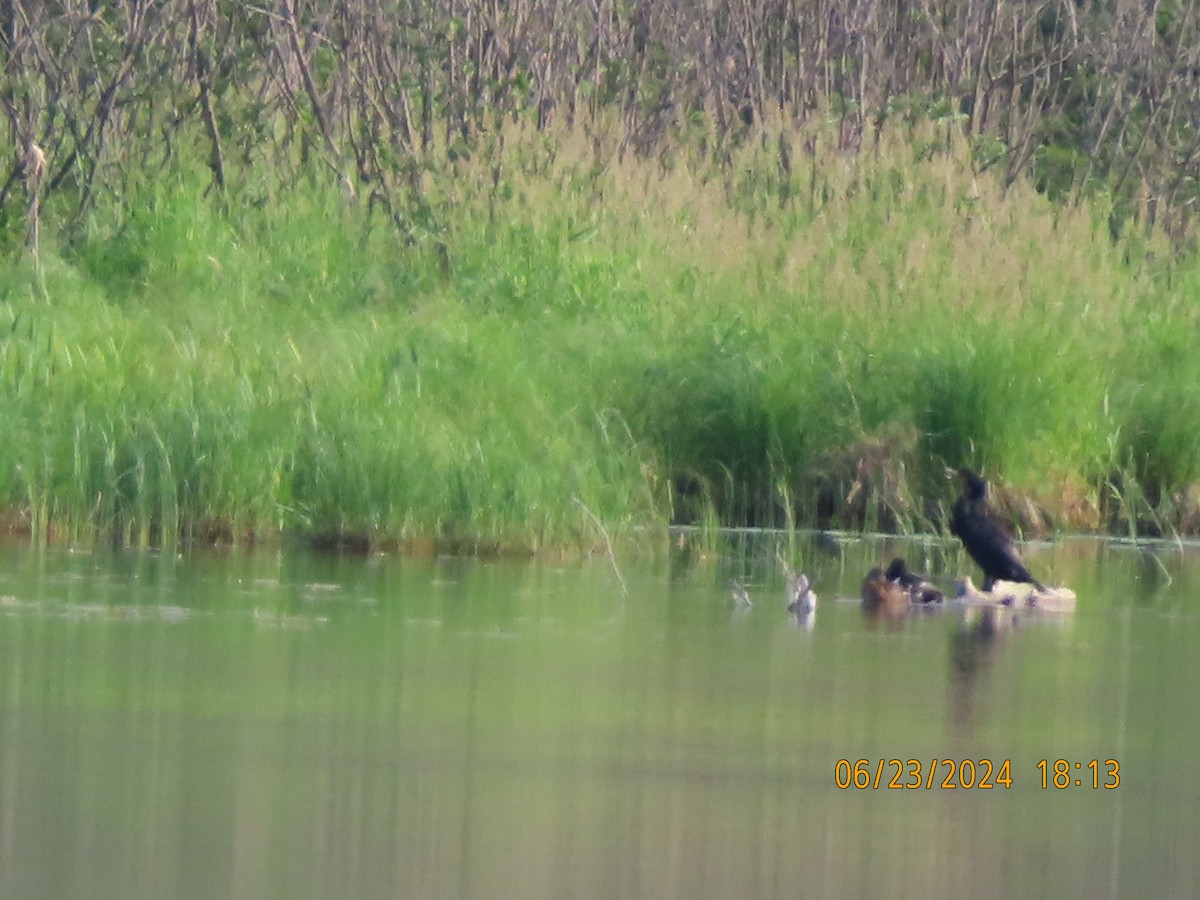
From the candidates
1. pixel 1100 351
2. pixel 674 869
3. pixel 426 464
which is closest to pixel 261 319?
pixel 426 464

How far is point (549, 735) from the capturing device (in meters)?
6.85

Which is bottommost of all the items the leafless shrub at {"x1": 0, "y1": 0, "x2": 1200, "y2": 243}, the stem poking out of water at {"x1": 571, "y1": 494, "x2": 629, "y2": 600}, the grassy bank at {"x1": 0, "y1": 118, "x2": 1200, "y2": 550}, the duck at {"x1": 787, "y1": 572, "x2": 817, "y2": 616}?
the duck at {"x1": 787, "y1": 572, "x2": 817, "y2": 616}

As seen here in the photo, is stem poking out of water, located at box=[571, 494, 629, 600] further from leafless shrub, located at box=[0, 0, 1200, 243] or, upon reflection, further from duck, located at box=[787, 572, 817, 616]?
leafless shrub, located at box=[0, 0, 1200, 243]

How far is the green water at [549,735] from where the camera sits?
555cm

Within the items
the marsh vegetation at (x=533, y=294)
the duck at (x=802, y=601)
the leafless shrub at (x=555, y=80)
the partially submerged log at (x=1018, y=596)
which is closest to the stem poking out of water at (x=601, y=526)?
the marsh vegetation at (x=533, y=294)

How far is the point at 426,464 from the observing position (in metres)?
10.5

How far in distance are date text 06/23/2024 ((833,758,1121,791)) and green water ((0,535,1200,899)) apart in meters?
0.03

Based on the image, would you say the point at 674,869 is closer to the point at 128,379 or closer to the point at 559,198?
the point at 128,379

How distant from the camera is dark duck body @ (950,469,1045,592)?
10.1 m

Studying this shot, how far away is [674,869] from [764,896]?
249 millimetres
